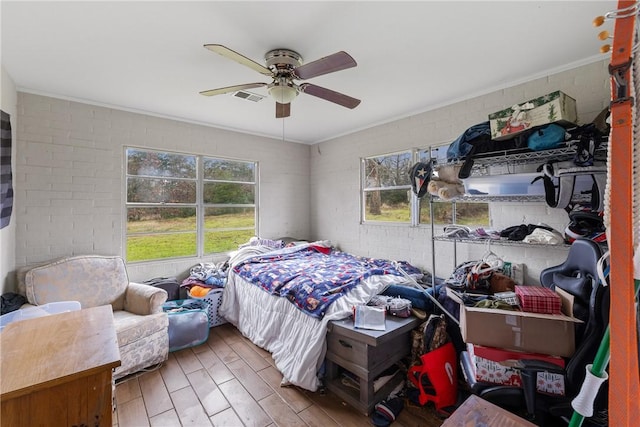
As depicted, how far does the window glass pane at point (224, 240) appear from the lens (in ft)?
12.3

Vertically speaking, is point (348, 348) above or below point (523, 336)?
below

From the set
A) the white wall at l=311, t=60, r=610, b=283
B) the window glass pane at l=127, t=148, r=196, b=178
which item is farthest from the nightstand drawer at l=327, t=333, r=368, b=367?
the window glass pane at l=127, t=148, r=196, b=178

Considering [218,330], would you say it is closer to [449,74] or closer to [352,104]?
[352,104]

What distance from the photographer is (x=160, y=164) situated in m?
3.39

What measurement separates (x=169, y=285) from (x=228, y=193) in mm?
1479

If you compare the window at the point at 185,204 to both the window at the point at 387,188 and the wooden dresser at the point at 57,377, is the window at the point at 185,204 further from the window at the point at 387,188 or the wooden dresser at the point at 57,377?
the wooden dresser at the point at 57,377

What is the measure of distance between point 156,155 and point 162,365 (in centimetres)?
242

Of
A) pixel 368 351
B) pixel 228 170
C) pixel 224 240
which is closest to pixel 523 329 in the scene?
pixel 368 351

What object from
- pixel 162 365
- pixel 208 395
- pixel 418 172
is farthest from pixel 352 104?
pixel 162 365

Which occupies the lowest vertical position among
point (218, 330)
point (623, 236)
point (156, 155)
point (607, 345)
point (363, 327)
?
point (218, 330)

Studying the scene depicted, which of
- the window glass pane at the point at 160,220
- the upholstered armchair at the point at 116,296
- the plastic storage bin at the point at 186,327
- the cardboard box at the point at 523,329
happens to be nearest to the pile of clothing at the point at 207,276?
the plastic storage bin at the point at 186,327

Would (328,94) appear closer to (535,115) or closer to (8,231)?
(535,115)

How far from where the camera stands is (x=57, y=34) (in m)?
1.76

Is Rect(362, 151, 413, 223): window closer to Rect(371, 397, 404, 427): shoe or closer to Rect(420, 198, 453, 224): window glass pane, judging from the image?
Rect(420, 198, 453, 224): window glass pane
